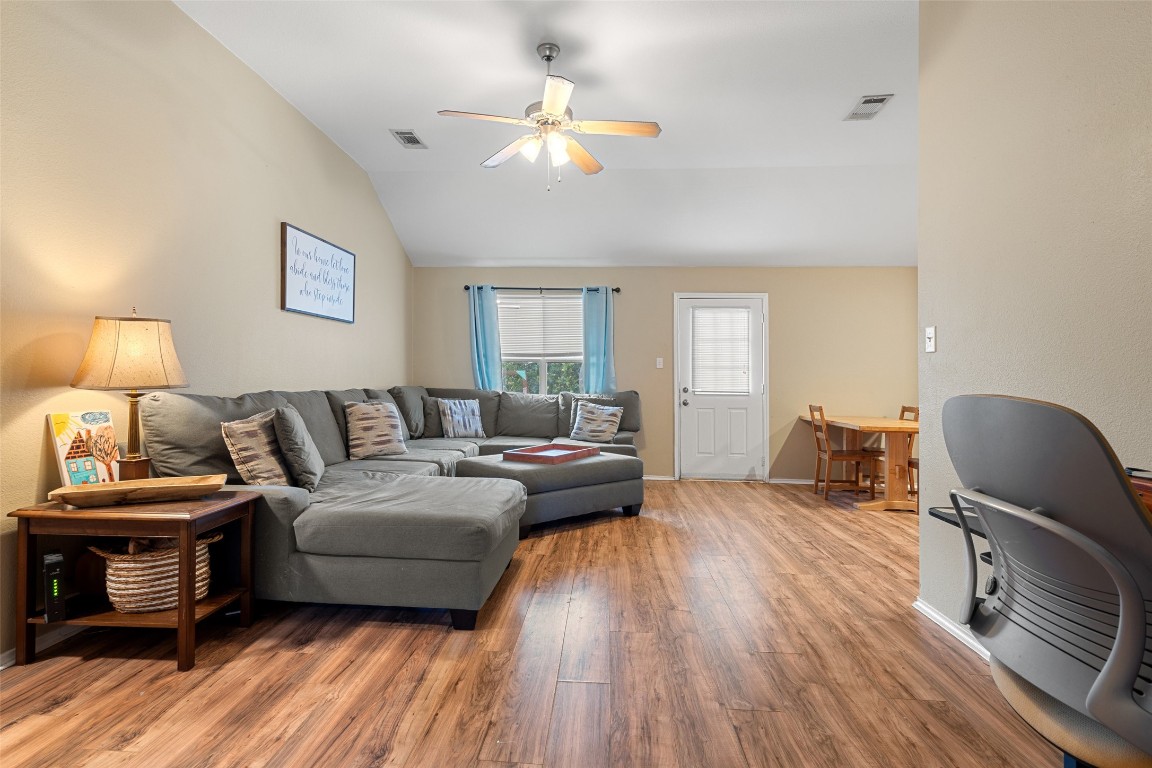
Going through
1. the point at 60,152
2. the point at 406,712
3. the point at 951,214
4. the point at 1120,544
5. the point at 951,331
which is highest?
the point at 60,152

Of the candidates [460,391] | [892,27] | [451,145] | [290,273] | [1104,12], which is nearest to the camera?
[1104,12]

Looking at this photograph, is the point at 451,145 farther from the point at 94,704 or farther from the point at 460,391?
the point at 94,704

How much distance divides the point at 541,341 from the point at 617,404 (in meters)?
1.14

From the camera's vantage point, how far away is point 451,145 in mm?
4184

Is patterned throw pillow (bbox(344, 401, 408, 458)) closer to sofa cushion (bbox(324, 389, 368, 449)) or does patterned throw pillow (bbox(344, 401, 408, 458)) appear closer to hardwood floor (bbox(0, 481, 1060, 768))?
sofa cushion (bbox(324, 389, 368, 449))

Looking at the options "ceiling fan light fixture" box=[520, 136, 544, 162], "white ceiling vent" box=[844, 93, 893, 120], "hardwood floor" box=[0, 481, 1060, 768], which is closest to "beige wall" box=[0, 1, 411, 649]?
"hardwood floor" box=[0, 481, 1060, 768]

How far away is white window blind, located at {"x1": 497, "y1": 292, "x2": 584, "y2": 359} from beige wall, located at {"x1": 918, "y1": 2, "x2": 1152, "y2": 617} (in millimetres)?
3742

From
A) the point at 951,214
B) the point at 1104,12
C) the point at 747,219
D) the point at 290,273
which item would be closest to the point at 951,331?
the point at 951,214

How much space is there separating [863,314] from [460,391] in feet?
13.8

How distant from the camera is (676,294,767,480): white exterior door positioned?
229 inches

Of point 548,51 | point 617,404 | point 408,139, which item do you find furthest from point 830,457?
point 408,139

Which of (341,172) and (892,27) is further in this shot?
(341,172)

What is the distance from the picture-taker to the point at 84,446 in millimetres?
2152

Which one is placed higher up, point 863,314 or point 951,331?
point 863,314
